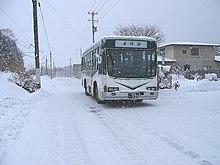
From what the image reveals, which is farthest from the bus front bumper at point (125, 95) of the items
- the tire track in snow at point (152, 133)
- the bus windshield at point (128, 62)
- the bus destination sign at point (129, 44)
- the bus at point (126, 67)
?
the bus destination sign at point (129, 44)

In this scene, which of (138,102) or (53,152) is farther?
(138,102)

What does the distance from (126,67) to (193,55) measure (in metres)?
40.7

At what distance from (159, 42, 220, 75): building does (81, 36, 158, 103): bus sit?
123 feet

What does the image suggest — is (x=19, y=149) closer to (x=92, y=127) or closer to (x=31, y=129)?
(x=31, y=129)

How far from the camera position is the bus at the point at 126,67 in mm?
12938

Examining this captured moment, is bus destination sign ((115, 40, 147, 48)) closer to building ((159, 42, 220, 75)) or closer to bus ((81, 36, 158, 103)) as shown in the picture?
bus ((81, 36, 158, 103))

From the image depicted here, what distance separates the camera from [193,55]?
167ft

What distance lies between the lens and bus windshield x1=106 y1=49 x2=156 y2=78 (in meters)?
12.9

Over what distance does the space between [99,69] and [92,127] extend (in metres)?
5.59

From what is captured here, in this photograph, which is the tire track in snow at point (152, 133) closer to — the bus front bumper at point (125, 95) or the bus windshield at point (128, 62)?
the bus front bumper at point (125, 95)

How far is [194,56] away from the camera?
50844 millimetres

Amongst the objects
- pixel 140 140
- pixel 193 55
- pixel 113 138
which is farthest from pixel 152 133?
pixel 193 55

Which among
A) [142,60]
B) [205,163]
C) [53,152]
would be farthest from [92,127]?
[142,60]

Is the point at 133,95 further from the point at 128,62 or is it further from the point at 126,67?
the point at 128,62
